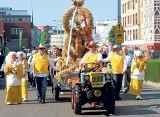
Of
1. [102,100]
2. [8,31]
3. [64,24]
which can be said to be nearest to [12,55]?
[64,24]

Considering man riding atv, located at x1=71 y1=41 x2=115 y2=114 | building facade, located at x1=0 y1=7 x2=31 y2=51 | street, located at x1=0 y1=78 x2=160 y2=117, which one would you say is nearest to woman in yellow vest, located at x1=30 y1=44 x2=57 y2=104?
street, located at x1=0 y1=78 x2=160 y2=117

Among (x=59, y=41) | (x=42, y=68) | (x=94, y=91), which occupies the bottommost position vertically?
(x=94, y=91)

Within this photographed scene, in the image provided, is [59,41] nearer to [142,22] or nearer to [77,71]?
[142,22]

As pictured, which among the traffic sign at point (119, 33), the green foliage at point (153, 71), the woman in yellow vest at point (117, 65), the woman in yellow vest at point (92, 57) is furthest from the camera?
the traffic sign at point (119, 33)

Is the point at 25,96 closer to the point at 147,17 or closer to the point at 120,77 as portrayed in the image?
the point at 120,77

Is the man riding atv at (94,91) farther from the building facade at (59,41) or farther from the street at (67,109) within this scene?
the building facade at (59,41)

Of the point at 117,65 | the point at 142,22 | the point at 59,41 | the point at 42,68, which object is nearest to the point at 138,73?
the point at 117,65

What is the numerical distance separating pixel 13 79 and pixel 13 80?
1.2 inches

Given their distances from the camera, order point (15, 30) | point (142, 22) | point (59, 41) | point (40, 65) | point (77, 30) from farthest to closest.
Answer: point (59, 41), point (15, 30), point (142, 22), point (77, 30), point (40, 65)

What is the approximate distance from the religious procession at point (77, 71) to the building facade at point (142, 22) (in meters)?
46.4

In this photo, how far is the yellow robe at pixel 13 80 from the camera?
14.1m

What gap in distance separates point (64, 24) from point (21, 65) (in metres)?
2.62

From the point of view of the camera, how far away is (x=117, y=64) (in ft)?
49.9

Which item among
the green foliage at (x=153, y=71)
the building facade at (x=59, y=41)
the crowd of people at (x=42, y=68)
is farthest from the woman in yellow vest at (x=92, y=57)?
the green foliage at (x=153, y=71)
